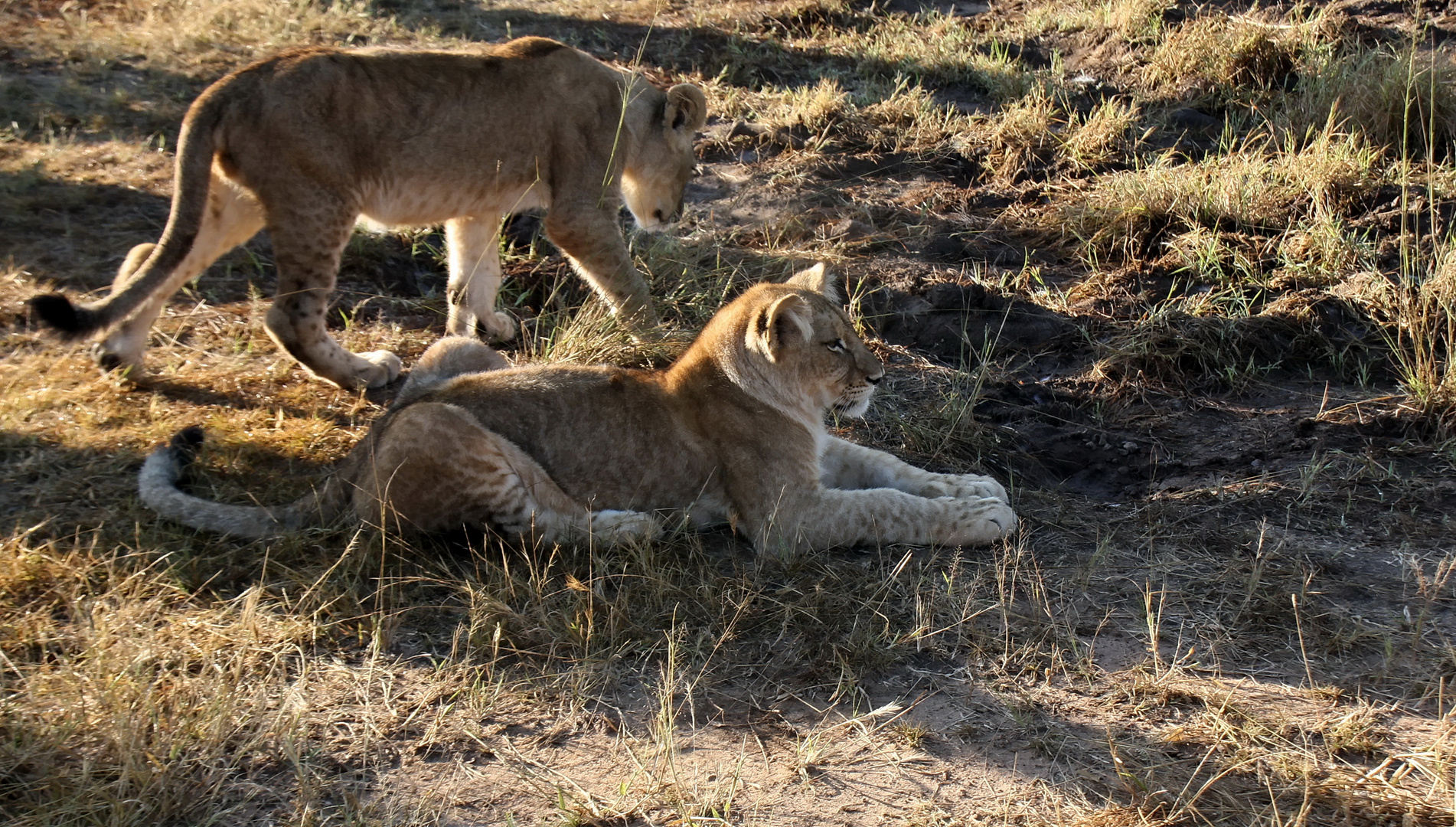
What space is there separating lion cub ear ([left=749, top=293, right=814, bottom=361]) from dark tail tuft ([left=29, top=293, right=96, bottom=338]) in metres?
2.51

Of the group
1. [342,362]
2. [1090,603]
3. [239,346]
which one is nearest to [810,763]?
[1090,603]

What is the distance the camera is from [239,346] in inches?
222

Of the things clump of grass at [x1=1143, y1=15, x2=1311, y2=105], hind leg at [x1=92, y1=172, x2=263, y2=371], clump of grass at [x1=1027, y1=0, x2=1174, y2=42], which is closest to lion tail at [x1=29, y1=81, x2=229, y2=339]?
hind leg at [x1=92, y1=172, x2=263, y2=371]

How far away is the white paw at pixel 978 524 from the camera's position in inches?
167

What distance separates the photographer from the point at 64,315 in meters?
4.45

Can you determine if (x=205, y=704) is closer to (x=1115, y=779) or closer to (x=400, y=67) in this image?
(x=1115, y=779)

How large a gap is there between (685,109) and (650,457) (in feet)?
9.06

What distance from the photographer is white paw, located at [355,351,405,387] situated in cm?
536

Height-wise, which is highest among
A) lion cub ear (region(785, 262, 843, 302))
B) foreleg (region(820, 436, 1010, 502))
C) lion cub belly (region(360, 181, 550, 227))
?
lion cub belly (region(360, 181, 550, 227))

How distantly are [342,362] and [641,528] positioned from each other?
191 cm

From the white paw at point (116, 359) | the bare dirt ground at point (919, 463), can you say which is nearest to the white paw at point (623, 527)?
the bare dirt ground at point (919, 463)

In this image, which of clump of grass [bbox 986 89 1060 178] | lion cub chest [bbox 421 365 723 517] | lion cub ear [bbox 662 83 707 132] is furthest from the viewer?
clump of grass [bbox 986 89 1060 178]

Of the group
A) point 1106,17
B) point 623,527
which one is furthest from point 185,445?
point 1106,17

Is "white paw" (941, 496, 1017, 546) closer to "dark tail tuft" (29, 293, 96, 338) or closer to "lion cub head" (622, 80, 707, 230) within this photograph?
"lion cub head" (622, 80, 707, 230)
